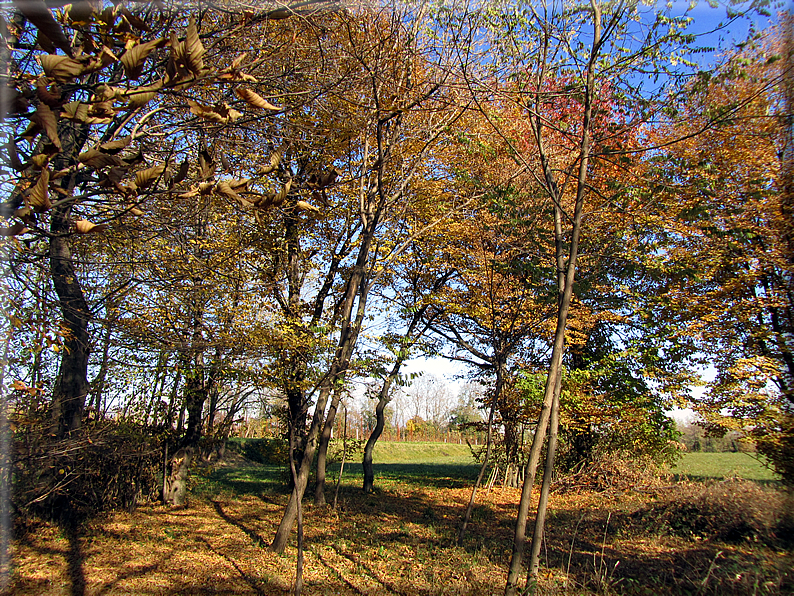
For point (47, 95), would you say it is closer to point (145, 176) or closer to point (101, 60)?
point (101, 60)

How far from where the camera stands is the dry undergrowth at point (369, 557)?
5.05m

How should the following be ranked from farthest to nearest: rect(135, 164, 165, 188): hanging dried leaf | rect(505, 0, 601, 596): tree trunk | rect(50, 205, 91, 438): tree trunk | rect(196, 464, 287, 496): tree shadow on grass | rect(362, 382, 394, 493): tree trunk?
1. rect(196, 464, 287, 496): tree shadow on grass
2. rect(362, 382, 394, 493): tree trunk
3. rect(50, 205, 91, 438): tree trunk
4. rect(505, 0, 601, 596): tree trunk
5. rect(135, 164, 165, 188): hanging dried leaf

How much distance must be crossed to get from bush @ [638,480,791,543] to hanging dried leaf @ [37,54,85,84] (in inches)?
296

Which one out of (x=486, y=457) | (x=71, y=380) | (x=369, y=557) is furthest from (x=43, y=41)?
(x=486, y=457)

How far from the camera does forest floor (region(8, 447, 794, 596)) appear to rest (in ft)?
16.6

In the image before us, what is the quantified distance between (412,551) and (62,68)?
7.83 m

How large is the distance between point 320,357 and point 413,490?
8987mm

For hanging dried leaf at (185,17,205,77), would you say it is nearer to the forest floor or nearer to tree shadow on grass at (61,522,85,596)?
the forest floor

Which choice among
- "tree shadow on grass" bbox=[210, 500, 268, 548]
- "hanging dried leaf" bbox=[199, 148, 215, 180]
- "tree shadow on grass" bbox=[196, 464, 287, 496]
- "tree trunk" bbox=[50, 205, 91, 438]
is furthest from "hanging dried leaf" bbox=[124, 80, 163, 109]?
"tree shadow on grass" bbox=[196, 464, 287, 496]

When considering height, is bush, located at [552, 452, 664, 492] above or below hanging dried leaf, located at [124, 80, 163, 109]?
below

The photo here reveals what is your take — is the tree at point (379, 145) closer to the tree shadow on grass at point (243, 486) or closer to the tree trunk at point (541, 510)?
the tree trunk at point (541, 510)

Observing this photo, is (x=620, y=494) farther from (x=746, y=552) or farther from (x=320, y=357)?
(x=320, y=357)

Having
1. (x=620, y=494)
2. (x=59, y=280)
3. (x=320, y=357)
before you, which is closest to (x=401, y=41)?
(x=320, y=357)

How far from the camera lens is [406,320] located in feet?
44.1
